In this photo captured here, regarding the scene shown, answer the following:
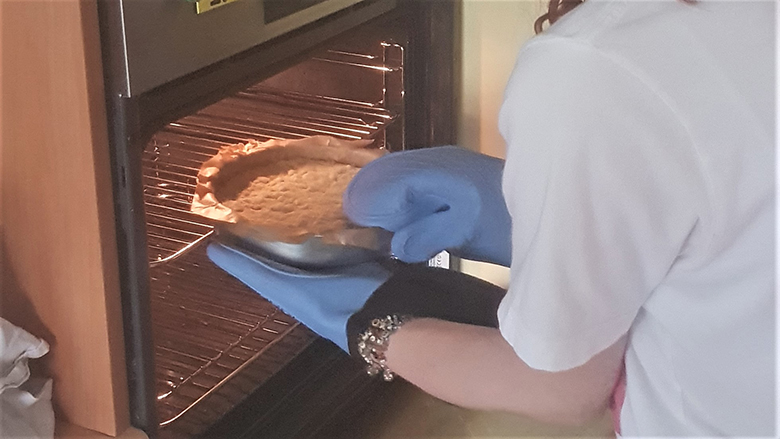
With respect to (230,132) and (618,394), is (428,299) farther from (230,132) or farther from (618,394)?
(230,132)

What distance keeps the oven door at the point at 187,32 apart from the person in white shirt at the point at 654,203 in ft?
1.28

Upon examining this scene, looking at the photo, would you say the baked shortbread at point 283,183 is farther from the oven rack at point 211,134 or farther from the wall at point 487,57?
the wall at point 487,57

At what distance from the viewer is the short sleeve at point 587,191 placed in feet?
1.76

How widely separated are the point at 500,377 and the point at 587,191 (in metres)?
0.25

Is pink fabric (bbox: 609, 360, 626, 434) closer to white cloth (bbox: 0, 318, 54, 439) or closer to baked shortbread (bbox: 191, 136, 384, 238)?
baked shortbread (bbox: 191, 136, 384, 238)

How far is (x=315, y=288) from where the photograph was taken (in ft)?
3.15

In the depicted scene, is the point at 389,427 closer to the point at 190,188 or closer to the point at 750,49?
the point at 190,188

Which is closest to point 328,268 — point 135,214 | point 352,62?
point 135,214

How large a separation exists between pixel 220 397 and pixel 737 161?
83 cm

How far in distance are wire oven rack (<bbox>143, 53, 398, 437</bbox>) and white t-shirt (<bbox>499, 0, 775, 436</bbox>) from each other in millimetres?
581

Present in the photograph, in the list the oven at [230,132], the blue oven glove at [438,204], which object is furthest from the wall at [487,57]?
the blue oven glove at [438,204]

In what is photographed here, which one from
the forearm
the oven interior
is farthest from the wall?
the forearm

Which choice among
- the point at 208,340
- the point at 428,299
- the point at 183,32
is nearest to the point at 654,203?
the point at 428,299

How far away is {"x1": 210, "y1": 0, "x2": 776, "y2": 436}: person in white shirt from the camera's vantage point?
54cm
